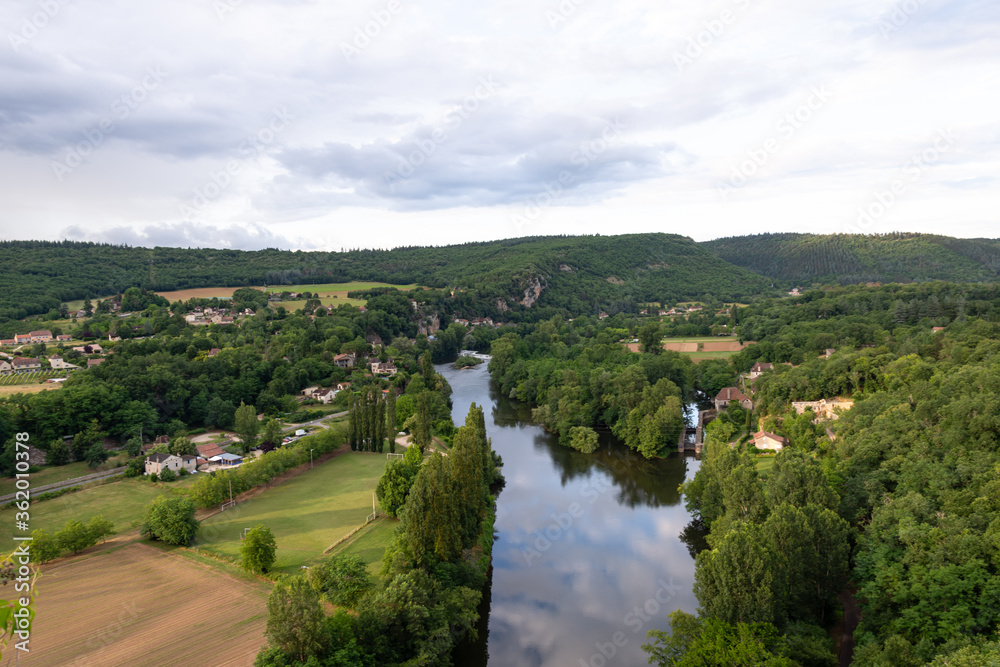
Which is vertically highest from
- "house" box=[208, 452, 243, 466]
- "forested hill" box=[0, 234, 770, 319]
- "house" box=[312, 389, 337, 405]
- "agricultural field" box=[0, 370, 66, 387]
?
"forested hill" box=[0, 234, 770, 319]

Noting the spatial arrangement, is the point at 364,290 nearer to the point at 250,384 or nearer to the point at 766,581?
the point at 250,384

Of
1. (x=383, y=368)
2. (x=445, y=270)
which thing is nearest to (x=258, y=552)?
(x=383, y=368)

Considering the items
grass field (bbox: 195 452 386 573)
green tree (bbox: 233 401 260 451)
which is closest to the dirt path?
grass field (bbox: 195 452 386 573)

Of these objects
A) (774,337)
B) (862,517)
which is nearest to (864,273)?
(774,337)

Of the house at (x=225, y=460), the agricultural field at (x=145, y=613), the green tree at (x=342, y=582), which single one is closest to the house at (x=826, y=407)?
the green tree at (x=342, y=582)

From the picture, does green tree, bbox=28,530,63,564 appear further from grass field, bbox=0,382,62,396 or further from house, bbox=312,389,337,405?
house, bbox=312,389,337,405
